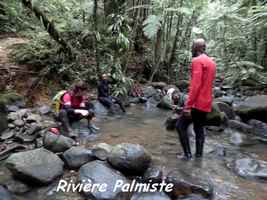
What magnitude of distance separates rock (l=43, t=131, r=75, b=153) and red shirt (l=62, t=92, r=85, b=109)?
4.16ft

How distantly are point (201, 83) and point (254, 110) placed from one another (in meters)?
4.17

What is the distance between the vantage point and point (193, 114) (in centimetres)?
564

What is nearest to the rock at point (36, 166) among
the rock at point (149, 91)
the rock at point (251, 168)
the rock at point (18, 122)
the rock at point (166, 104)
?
A: the rock at point (18, 122)

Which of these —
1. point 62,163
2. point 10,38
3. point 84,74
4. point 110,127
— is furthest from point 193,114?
point 10,38

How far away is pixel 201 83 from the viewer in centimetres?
536

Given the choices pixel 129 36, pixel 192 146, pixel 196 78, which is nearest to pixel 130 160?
pixel 196 78

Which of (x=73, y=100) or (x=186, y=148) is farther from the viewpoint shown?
(x=73, y=100)

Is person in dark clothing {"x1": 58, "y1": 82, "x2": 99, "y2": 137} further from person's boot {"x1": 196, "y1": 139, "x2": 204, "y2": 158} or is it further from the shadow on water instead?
person's boot {"x1": 196, "y1": 139, "x2": 204, "y2": 158}

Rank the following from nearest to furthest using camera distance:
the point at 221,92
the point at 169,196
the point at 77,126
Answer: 1. the point at 169,196
2. the point at 77,126
3. the point at 221,92

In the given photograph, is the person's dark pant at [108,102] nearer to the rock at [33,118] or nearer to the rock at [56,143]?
the rock at [33,118]

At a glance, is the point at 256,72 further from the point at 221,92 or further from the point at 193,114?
the point at 193,114

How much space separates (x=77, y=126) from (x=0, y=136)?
1520mm

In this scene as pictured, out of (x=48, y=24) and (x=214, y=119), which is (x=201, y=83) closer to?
(x=214, y=119)

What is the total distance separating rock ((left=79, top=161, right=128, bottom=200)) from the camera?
4.56 metres
